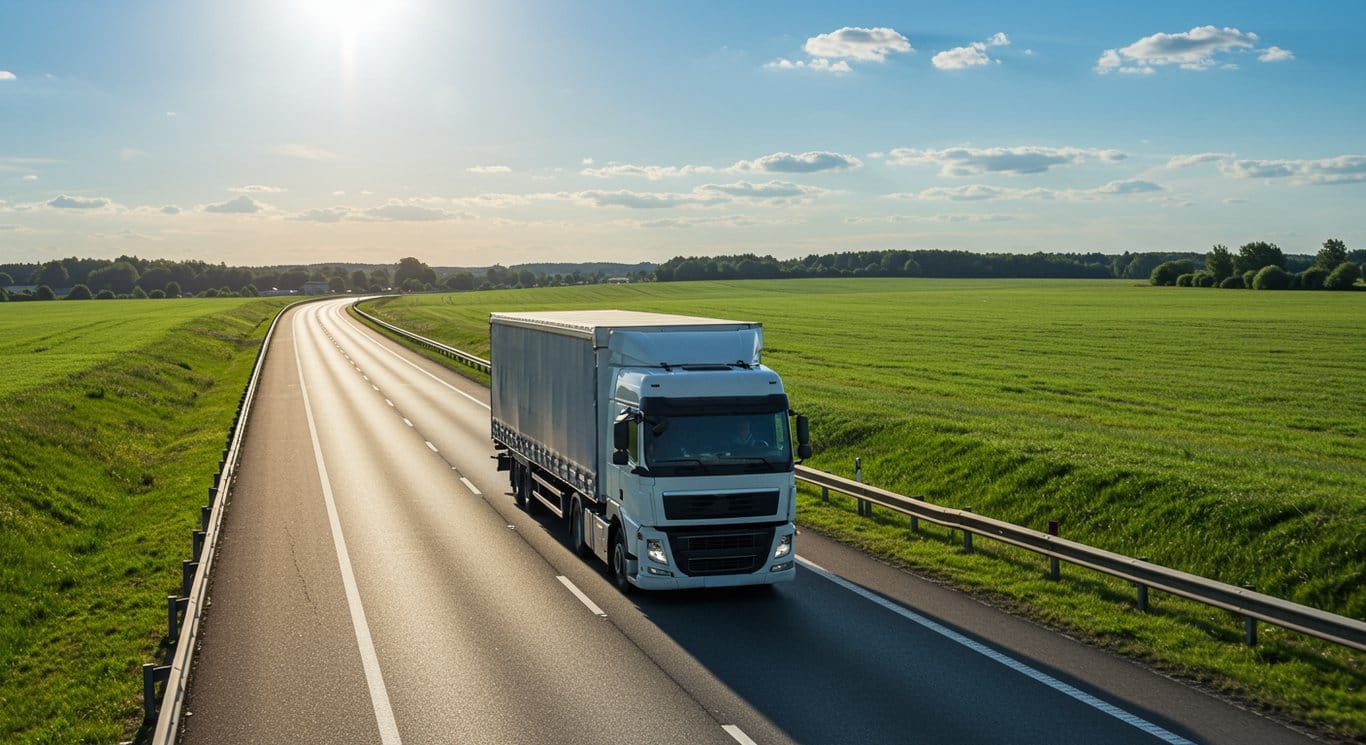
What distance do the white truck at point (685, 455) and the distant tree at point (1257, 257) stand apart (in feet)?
467

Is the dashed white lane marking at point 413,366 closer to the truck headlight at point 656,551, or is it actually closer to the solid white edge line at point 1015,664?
the truck headlight at point 656,551

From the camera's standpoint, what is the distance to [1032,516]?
20953 millimetres

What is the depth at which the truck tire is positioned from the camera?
1857 centimetres

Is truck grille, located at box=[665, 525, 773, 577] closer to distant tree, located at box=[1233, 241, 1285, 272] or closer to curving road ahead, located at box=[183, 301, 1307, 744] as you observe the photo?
curving road ahead, located at box=[183, 301, 1307, 744]

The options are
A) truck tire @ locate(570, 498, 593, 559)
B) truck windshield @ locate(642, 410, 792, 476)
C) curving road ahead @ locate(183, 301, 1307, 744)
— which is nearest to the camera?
curving road ahead @ locate(183, 301, 1307, 744)

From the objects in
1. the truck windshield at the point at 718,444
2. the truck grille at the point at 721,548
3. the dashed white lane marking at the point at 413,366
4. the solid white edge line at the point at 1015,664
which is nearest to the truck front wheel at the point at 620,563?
the truck grille at the point at 721,548

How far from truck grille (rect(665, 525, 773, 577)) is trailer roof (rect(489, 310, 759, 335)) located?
3144 millimetres

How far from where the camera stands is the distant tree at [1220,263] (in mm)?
139262

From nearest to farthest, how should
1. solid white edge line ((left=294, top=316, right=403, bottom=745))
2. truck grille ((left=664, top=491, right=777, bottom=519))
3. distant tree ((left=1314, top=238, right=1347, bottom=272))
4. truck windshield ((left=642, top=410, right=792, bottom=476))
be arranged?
solid white edge line ((left=294, top=316, right=403, bottom=745))
truck grille ((left=664, top=491, right=777, bottom=519))
truck windshield ((left=642, top=410, right=792, bottom=476))
distant tree ((left=1314, top=238, right=1347, bottom=272))

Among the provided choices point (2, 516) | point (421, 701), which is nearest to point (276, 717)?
point (421, 701)

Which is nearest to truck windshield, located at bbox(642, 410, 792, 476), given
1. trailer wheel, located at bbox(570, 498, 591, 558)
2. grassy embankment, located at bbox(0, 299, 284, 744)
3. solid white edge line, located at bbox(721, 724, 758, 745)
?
trailer wheel, located at bbox(570, 498, 591, 558)

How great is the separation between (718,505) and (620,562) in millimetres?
1938

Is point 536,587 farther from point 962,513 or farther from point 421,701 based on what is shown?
point 962,513

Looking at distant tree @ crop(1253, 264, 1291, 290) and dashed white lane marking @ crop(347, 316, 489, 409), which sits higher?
distant tree @ crop(1253, 264, 1291, 290)
